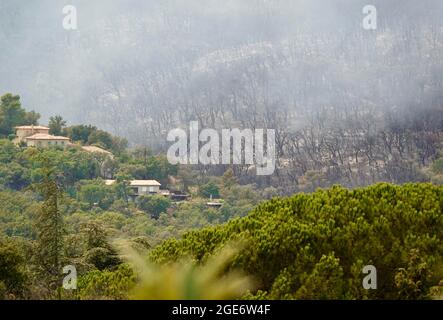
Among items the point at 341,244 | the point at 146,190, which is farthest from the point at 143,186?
the point at 341,244

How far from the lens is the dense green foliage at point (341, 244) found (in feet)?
56.4

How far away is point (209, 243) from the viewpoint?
64.8ft

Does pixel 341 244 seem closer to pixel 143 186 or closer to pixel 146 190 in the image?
pixel 146 190

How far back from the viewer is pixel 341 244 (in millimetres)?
18391

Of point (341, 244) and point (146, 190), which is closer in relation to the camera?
point (341, 244)

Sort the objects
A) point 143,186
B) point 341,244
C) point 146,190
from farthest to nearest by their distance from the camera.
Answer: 1. point 143,186
2. point 146,190
3. point 341,244

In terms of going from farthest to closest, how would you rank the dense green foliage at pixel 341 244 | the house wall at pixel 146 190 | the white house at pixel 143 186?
the house wall at pixel 146 190, the white house at pixel 143 186, the dense green foliage at pixel 341 244

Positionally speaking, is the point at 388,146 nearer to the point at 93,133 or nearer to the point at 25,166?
the point at 93,133

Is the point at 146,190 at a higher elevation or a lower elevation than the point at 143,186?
lower

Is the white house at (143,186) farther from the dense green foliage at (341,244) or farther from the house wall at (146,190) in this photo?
the dense green foliage at (341,244)

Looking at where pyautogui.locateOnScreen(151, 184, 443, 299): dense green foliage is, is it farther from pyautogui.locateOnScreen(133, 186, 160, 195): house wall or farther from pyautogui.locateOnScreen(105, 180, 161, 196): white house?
pyautogui.locateOnScreen(133, 186, 160, 195): house wall

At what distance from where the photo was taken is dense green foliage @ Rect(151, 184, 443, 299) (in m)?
17.2

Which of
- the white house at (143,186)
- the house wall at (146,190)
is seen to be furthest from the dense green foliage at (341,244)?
the house wall at (146,190)

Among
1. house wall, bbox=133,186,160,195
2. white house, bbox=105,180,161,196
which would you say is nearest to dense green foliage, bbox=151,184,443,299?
white house, bbox=105,180,161,196
